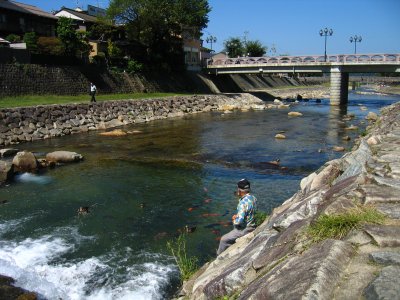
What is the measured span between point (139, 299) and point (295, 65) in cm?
5316

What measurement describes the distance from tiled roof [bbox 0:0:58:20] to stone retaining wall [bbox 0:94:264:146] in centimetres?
2119

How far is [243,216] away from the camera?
8484mm

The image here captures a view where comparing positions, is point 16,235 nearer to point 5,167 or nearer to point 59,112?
point 5,167

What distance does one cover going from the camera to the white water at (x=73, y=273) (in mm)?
8102

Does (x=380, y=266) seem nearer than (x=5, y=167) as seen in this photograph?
Yes

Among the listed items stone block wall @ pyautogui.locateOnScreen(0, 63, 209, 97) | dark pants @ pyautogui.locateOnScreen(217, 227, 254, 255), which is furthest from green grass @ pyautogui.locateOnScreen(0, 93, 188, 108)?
dark pants @ pyautogui.locateOnScreen(217, 227, 254, 255)

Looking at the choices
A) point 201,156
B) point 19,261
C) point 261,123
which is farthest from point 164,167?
point 261,123

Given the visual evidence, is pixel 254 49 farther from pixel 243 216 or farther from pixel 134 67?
pixel 243 216

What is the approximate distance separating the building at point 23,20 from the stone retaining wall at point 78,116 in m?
20.5

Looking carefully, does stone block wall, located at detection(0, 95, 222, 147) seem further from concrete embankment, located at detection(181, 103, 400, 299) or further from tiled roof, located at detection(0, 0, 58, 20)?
concrete embankment, located at detection(181, 103, 400, 299)

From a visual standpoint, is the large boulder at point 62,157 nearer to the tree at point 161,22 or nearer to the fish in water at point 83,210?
the fish in water at point 83,210

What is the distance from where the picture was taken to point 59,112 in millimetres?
31703

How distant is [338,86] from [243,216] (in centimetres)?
5183

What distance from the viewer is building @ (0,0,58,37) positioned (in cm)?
4816
